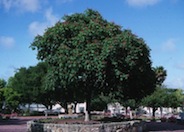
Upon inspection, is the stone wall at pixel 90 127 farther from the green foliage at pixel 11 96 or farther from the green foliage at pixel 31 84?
the green foliage at pixel 11 96

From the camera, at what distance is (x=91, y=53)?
21.3 m

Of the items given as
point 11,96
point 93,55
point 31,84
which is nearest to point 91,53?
point 93,55

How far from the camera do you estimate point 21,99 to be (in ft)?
211

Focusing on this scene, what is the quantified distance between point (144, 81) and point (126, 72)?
→ 10.9 feet

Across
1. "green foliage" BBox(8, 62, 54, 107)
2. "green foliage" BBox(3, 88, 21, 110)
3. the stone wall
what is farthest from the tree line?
"green foliage" BBox(3, 88, 21, 110)

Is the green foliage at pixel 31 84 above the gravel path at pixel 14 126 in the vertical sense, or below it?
above

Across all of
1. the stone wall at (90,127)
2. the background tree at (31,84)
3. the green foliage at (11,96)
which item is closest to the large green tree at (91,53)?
the stone wall at (90,127)

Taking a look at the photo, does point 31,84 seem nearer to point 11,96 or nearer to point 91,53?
point 11,96

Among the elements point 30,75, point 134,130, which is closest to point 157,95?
point 30,75

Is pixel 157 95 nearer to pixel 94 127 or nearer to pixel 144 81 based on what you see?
pixel 144 81

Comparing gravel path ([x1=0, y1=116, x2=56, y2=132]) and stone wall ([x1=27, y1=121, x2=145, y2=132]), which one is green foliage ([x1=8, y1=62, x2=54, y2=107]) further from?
stone wall ([x1=27, y1=121, x2=145, y2=132])

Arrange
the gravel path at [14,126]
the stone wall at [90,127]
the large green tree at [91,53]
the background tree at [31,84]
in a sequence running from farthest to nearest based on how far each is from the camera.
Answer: the background tree at [31,84] < the gravel path at [14,126] < the large green tree at [91,53] < the stone wall at [90,127]

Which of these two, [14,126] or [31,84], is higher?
[31,84]

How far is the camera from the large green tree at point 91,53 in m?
21.4
